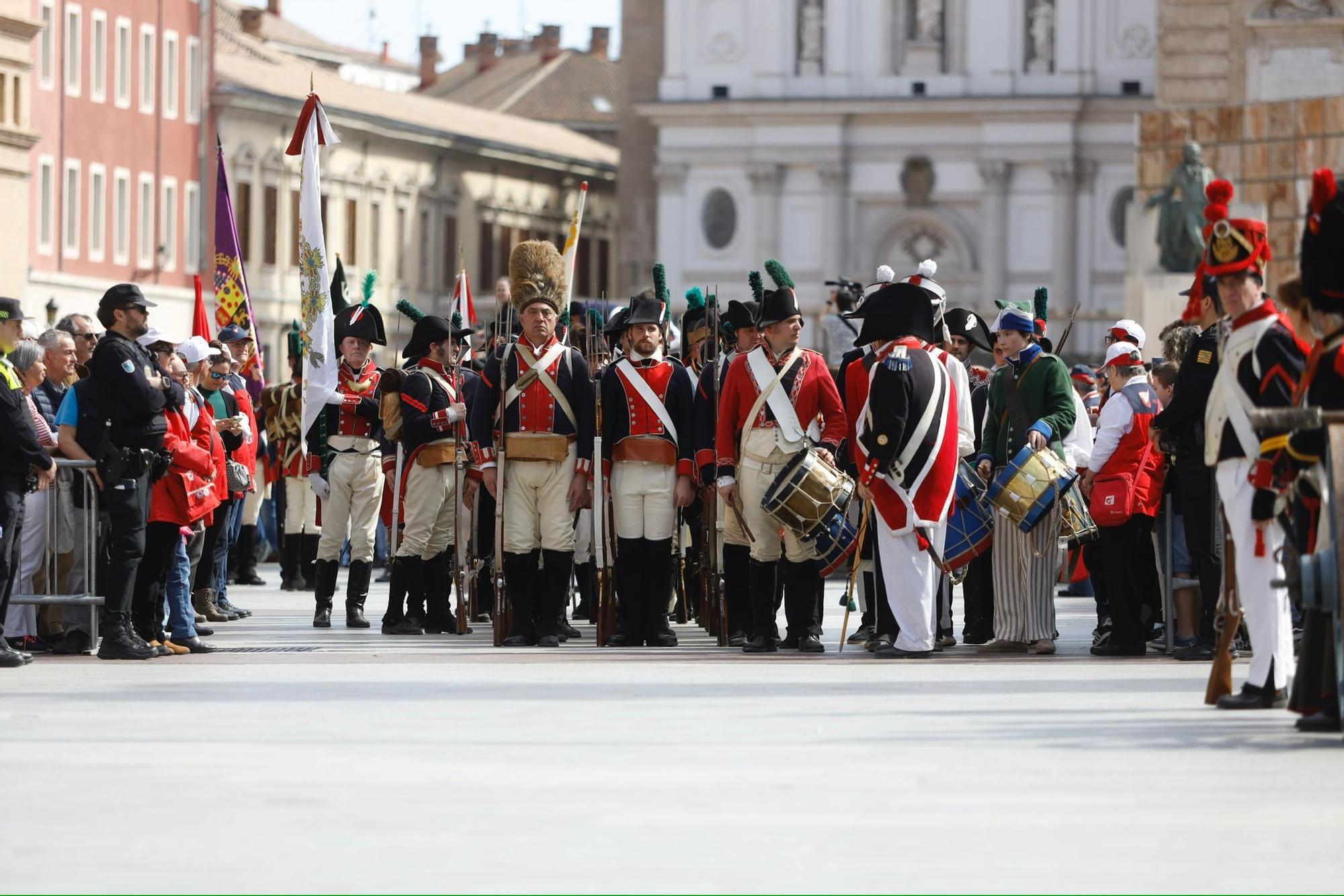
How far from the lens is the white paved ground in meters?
8.26

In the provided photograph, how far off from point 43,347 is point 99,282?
4843 centimetres

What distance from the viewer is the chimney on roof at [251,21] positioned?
95.2 meters

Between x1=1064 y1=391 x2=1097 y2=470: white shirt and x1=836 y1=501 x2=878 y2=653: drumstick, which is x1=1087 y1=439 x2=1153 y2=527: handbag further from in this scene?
x1=836 y1=501 x2=878 y2=653: drumstick

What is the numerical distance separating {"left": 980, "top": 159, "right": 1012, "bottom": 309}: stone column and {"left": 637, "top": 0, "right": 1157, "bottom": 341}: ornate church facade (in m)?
0.06

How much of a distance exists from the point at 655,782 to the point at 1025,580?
6.14 metres

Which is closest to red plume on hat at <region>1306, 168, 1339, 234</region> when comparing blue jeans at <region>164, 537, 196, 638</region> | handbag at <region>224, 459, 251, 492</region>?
blue jeans at <region>164, 537, 196, 638</region>

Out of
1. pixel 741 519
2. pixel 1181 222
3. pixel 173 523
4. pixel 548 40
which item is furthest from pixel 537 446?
pixel 548 40

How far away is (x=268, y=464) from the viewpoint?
2455 centimetres

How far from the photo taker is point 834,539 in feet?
50.4

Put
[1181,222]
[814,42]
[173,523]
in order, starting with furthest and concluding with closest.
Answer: [814,42], [1181,222], [173,523]

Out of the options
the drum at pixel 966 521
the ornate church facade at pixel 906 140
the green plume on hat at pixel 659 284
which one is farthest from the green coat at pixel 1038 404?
the ornate church facade at pixel 906 140

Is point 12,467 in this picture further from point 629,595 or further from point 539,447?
point 629,595

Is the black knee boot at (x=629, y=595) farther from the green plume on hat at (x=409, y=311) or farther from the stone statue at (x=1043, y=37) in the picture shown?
the stone statue at (x=1043, y=37)

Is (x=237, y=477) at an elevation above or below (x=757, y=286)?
below
